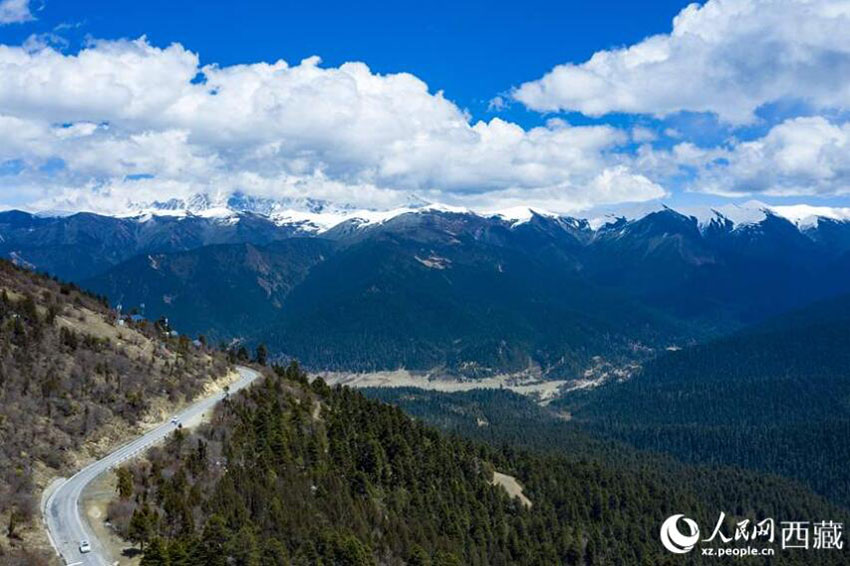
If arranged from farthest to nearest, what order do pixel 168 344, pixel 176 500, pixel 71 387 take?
pixel 168 344, pixel 71 387, pixel 176 500

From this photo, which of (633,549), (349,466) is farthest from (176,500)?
(633,549)

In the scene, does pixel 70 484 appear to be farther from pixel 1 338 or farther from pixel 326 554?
pixel 1 338

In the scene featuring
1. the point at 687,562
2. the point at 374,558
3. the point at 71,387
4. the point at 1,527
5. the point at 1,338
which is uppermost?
the point at 1,338
